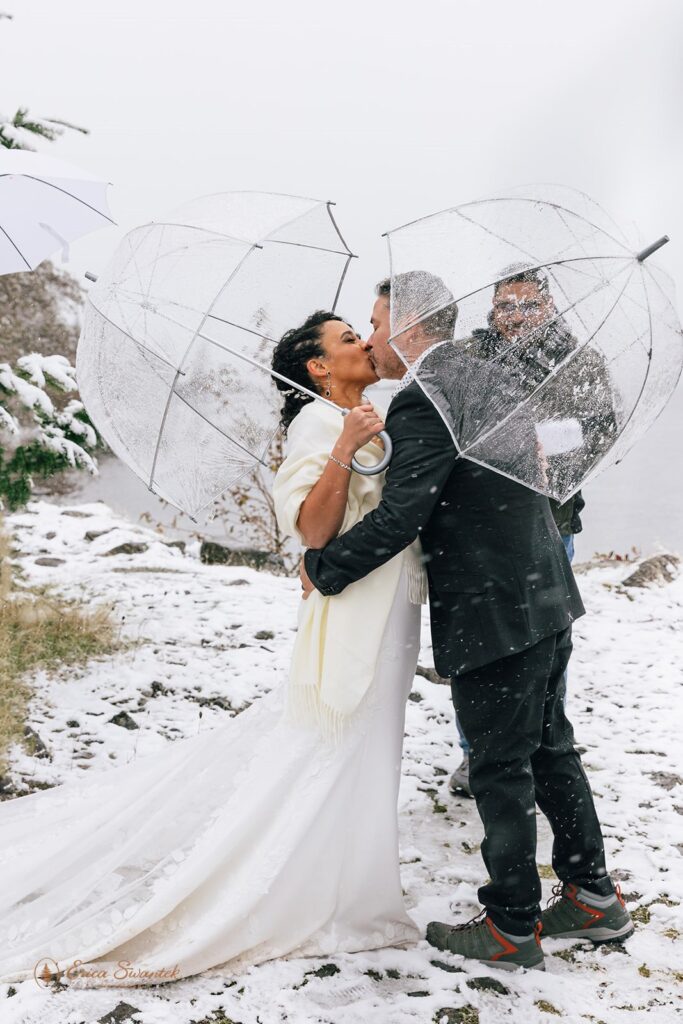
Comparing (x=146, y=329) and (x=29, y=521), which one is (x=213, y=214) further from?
(x=29, y=521)

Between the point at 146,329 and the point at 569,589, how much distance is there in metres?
1.48

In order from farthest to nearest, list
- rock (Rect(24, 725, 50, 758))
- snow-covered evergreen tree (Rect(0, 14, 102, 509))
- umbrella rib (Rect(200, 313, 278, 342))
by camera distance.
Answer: snow-covered evergreen tree (Rect(0, 14, 102, 509)), rock (Rect(24, 725, 50, 758)), umbrella rib (Rect(200, 313, 278, 342))

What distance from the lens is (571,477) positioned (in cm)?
222

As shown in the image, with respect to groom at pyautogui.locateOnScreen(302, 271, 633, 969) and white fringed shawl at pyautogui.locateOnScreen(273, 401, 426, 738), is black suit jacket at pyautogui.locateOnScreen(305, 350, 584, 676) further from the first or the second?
white fringed shawl at pyautogui.locateOnScreen(273, 401, 426, 738)

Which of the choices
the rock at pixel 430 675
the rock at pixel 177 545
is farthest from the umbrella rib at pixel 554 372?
the rock at pixel 177 545

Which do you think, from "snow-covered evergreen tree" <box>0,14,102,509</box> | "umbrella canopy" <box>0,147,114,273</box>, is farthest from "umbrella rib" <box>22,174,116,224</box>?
"snow-covered evergreen tree" <box>0,14,102,509</box>

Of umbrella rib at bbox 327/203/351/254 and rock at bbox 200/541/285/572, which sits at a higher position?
umbrella rib at bbox 327/203/351/254

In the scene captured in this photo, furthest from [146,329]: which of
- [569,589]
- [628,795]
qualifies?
[628,795]

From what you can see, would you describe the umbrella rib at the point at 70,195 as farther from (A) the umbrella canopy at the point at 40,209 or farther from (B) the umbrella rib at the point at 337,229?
(B) the umbrella rib at the point at 337,229

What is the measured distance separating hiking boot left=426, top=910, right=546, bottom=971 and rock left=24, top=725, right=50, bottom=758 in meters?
2.49

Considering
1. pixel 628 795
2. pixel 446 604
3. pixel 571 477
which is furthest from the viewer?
pixel 628 795

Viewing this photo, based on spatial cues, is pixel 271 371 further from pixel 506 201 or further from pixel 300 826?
pixel 300 826

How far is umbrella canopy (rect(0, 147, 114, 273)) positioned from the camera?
3930mm

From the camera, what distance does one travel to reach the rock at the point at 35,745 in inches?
171
